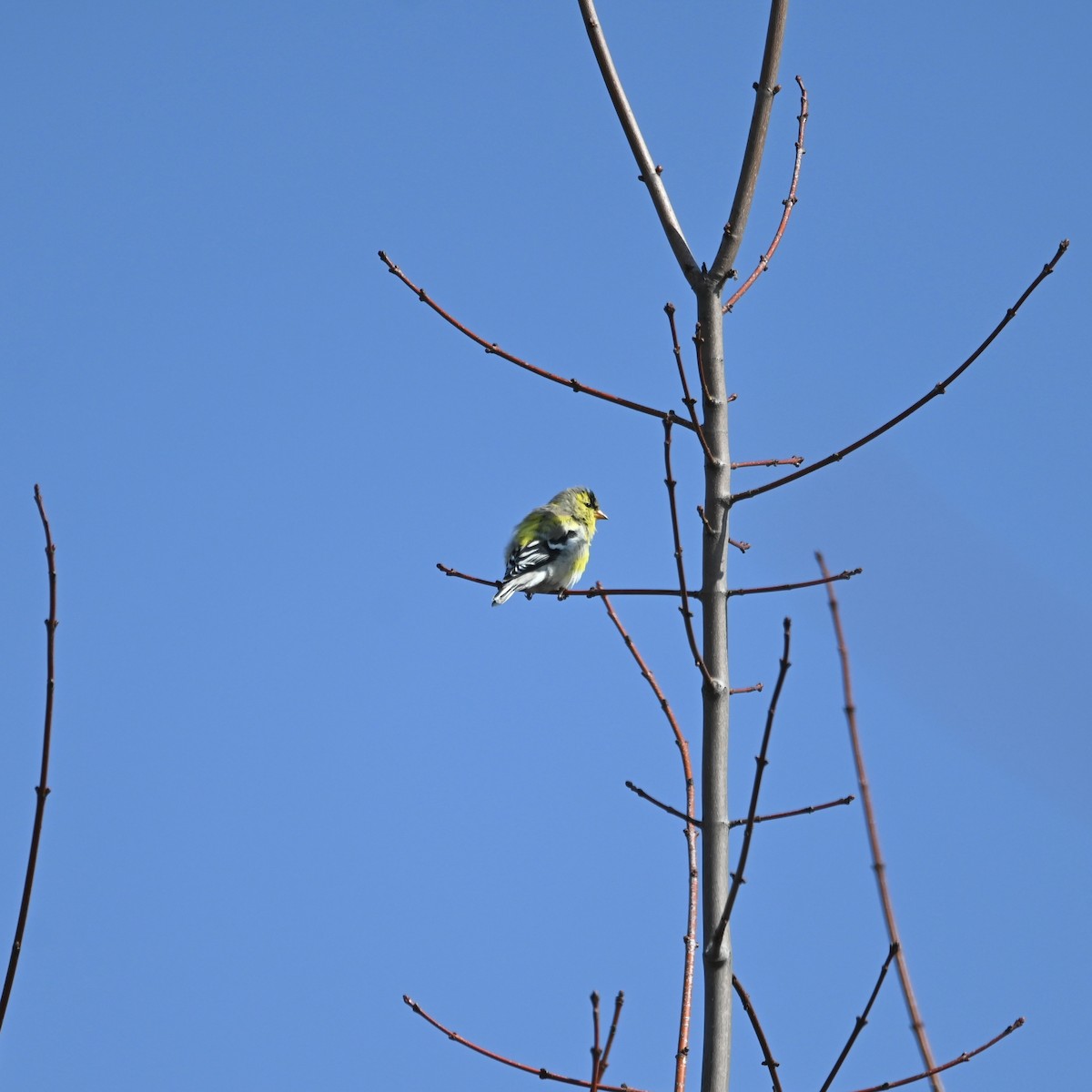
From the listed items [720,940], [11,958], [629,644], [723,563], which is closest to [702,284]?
[723,563]

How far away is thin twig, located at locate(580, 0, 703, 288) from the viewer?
122 inches

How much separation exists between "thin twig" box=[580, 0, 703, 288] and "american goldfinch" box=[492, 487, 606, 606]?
4.44 m

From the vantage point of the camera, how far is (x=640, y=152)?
123 inches

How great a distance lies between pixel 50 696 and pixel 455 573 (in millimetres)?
2077

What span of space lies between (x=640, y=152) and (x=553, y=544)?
5.87 m

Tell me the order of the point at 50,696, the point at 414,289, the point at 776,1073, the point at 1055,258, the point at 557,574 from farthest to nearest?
the point at 557,574 → the point at 414,289 → the point at 1055,258 → the point at 776,1073 → the point at 50,696

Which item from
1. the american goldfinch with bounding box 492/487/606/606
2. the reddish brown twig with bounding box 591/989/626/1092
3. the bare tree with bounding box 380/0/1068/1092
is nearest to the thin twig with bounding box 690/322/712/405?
the bare tree with bounding box 380/0/1068/1092

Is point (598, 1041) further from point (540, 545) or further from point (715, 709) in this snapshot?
point (540, 545)

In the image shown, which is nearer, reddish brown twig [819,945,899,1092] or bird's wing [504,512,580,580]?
reddish brown twig [819,945,899,1092]

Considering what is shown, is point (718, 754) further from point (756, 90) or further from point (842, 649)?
point (756, 90)

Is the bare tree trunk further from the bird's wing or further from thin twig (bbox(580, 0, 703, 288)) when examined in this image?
the bird's wing

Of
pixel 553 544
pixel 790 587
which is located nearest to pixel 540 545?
pixel 553 544

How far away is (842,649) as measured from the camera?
2.31 m

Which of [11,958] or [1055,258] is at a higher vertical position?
[1055,258]
